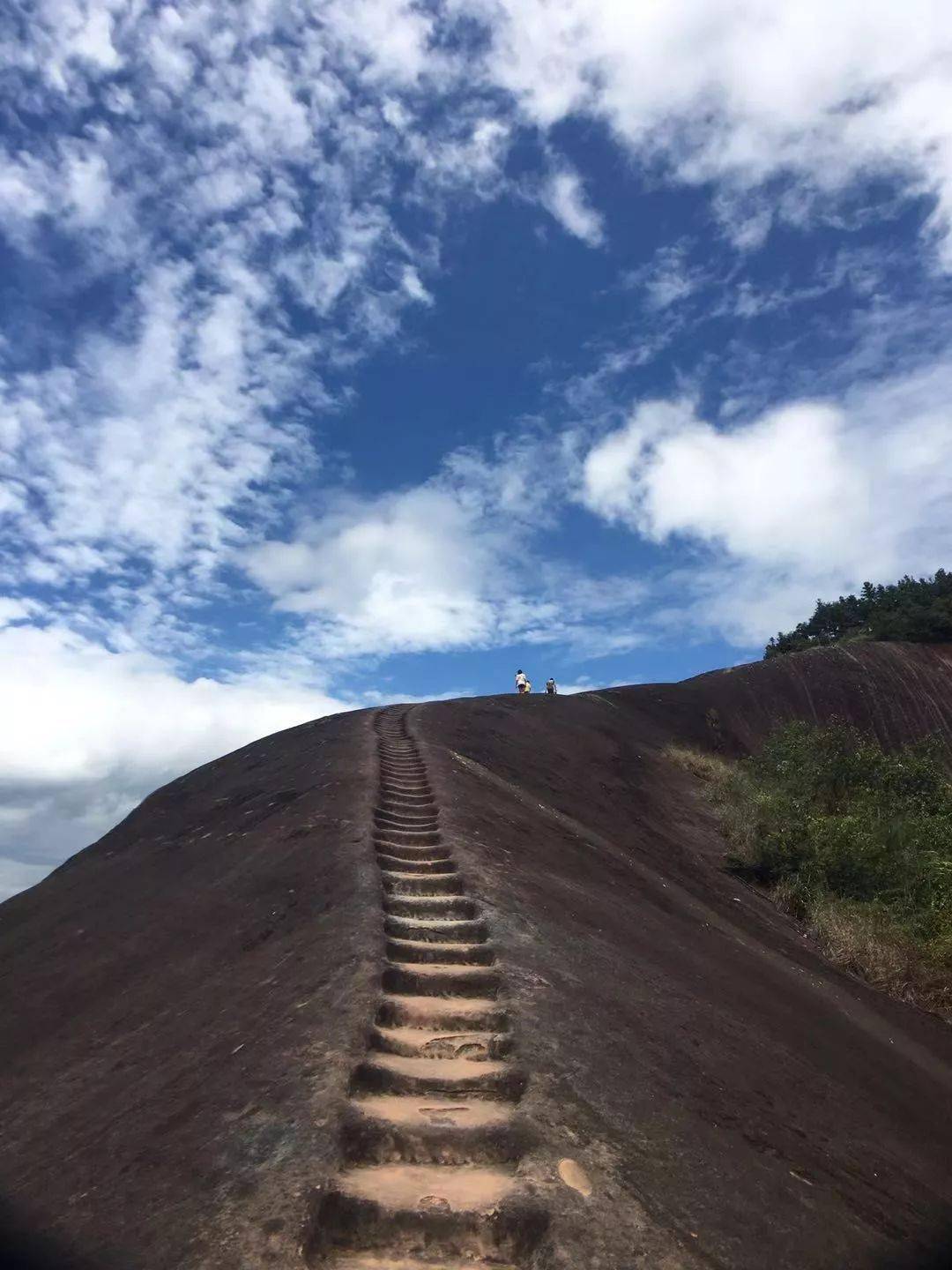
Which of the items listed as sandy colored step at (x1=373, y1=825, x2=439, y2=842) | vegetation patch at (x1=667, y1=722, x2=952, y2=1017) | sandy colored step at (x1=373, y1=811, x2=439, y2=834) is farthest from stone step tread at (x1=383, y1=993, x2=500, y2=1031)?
vegetation patch at (x1=667, y1=722, x2=952, y2=1017)

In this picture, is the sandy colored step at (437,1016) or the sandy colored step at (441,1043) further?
the sandy colored step at (437,1016)

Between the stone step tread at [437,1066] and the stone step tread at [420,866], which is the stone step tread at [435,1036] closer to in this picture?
the stone step tread at [437,1066]

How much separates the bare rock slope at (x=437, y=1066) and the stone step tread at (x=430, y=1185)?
0.02 metres

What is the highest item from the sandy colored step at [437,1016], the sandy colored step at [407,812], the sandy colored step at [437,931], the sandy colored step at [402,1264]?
the sandy colored step at [407,812]

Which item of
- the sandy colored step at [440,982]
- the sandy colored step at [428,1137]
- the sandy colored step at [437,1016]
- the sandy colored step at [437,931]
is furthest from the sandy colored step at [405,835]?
the sandy colored step at [428,1137]

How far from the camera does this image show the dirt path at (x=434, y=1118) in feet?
9.11

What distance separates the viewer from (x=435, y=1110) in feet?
11.7

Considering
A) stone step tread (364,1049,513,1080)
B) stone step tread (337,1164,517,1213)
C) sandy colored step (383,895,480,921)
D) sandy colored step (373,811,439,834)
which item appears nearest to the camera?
stone step tread (337,1164,517,1213)

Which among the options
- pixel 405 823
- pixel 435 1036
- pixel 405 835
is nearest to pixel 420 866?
pixel 405 835

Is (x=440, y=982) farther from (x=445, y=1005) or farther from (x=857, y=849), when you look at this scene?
(x=857, y=849)

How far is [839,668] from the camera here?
100ft

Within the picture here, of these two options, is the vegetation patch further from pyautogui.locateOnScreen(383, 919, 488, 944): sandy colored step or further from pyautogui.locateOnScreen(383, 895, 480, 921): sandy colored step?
pyautogui.locateOnScreen(383, 919, 488, 944): sandy colored step

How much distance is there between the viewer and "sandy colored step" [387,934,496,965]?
5113 millimetres

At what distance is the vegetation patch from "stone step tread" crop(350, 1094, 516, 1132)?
7.43 meters
